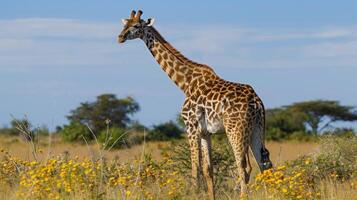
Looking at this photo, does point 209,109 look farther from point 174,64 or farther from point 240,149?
point 174,64

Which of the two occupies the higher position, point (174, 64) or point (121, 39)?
point (121, 39)

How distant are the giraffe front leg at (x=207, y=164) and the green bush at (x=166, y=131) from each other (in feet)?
91.1

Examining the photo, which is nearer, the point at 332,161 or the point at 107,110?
the point at 332,161

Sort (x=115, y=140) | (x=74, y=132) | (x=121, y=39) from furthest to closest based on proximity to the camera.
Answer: (x=74, y=132)
(x=115, y=140)
(x=121, y=39)

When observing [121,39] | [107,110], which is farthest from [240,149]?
[107,110]

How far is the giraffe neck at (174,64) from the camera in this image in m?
11.7

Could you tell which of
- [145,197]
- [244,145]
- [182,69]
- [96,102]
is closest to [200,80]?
[182,69]

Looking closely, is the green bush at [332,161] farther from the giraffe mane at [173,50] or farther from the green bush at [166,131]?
the green bush at [166,131]

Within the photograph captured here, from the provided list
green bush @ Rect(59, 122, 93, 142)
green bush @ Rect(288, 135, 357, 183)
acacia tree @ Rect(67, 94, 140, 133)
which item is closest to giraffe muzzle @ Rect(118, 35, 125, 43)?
green bush @ Rect(288, 135, 357, 183)

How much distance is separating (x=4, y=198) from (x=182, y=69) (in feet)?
11.9

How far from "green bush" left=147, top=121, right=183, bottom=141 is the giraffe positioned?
87.4 feet

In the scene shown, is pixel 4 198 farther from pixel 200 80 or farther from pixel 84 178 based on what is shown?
pixel 200 80

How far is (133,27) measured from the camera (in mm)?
12055

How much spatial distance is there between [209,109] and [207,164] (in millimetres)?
661
